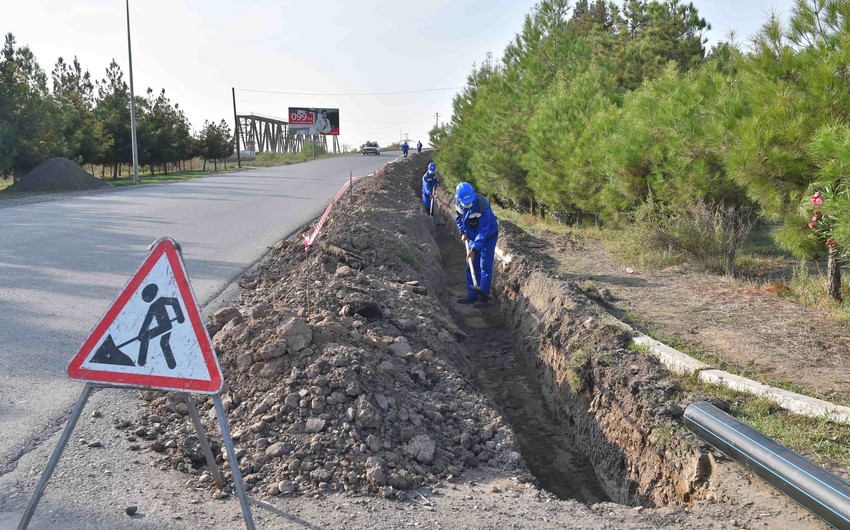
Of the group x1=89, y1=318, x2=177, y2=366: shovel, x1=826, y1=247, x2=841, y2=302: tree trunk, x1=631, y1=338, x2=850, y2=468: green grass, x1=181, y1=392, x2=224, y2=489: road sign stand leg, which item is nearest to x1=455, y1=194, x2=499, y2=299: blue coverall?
x1=826, y1=247, x2=841, y2=302: tree trunk

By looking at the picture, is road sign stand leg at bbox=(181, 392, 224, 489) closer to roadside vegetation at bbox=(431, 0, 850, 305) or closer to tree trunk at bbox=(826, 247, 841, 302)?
roadside vegetation at bbox=(431, 0, 850, 305)

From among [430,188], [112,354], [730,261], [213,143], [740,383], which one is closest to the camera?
[112,354]

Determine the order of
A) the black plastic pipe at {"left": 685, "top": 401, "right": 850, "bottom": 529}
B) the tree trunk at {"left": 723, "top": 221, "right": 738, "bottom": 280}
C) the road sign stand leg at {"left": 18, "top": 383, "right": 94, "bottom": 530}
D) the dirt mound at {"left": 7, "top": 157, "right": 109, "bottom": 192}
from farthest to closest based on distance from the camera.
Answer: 1. the dirt mound at {"left": 7, "top": 157, "right": 109, "bottom": 192}
2. the tree trunk at {"left": 723, "top": 221, "right": 738, "bottom": 280}
3. the black plastic pipe at {"left": 685, "top": 401, "right": 850, "bottom": 529}
4. the road sign stand leg at {"left": 18, "top": 383, "right": 94, "bottom": 530}

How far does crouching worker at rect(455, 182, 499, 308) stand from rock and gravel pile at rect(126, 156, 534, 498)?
313cm

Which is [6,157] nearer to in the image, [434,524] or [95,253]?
[95,253]

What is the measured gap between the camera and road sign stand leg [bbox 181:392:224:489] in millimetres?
3385

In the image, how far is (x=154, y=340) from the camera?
3.06m

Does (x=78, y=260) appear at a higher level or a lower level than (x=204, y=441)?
higher

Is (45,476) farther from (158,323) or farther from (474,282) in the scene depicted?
(474,282)

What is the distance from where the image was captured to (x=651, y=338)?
6.33 m

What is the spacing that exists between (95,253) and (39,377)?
16.6ft

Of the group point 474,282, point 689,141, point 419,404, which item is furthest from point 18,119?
point 419,404

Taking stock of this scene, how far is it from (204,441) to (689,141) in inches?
337

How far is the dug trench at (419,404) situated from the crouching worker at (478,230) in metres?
1.54
